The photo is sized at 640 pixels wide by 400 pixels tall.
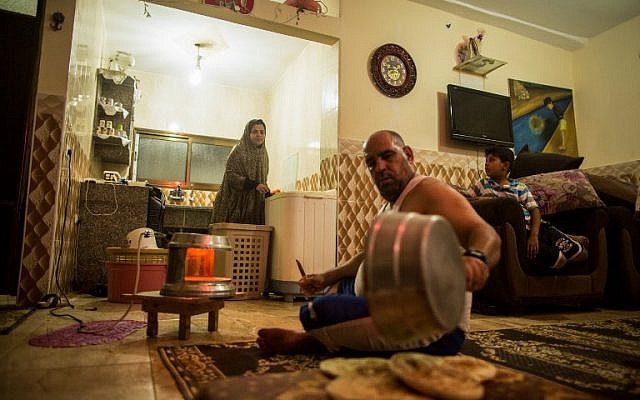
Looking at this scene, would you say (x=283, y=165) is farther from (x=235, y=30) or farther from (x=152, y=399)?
(x=152, y=399)

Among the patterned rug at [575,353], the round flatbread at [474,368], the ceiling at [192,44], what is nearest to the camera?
the round flatbread at [474,368]

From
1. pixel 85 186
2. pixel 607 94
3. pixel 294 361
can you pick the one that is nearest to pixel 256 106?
pixel 85 186

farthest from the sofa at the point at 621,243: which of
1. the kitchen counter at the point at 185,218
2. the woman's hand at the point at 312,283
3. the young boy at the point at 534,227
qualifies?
the kitchen counter at the point at 185,218

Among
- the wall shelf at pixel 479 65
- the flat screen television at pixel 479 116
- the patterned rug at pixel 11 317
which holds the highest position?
the wall shelf at pixel 479 65

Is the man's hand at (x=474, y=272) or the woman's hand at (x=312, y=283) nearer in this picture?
the man's hand at (x=474, y=272)

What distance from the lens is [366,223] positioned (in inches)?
157

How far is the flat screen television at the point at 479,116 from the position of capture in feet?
14.2

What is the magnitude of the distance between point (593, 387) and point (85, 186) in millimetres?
4165

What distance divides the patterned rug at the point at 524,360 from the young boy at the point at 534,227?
2.53 feet

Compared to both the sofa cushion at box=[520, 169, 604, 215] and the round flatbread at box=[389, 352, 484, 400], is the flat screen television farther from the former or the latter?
the round flatbread at box=[389, 352, 484, 400]

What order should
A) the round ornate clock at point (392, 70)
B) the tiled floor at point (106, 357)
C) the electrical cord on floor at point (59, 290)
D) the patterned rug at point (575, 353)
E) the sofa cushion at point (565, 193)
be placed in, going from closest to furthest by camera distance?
the tiled floor at point (106, 357)
the patterned rug at point (575, 353)
the electrical cord on floor at point (59, 290)
the sofa cushion at point (565, 193)
the round ornate clock at point (392, 70)

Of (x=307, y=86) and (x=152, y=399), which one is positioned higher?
(x=307, y=86)

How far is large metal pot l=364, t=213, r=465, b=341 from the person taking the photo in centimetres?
79

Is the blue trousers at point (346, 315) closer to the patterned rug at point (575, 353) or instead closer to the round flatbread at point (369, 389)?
the patterned rug at point (575, 353)
